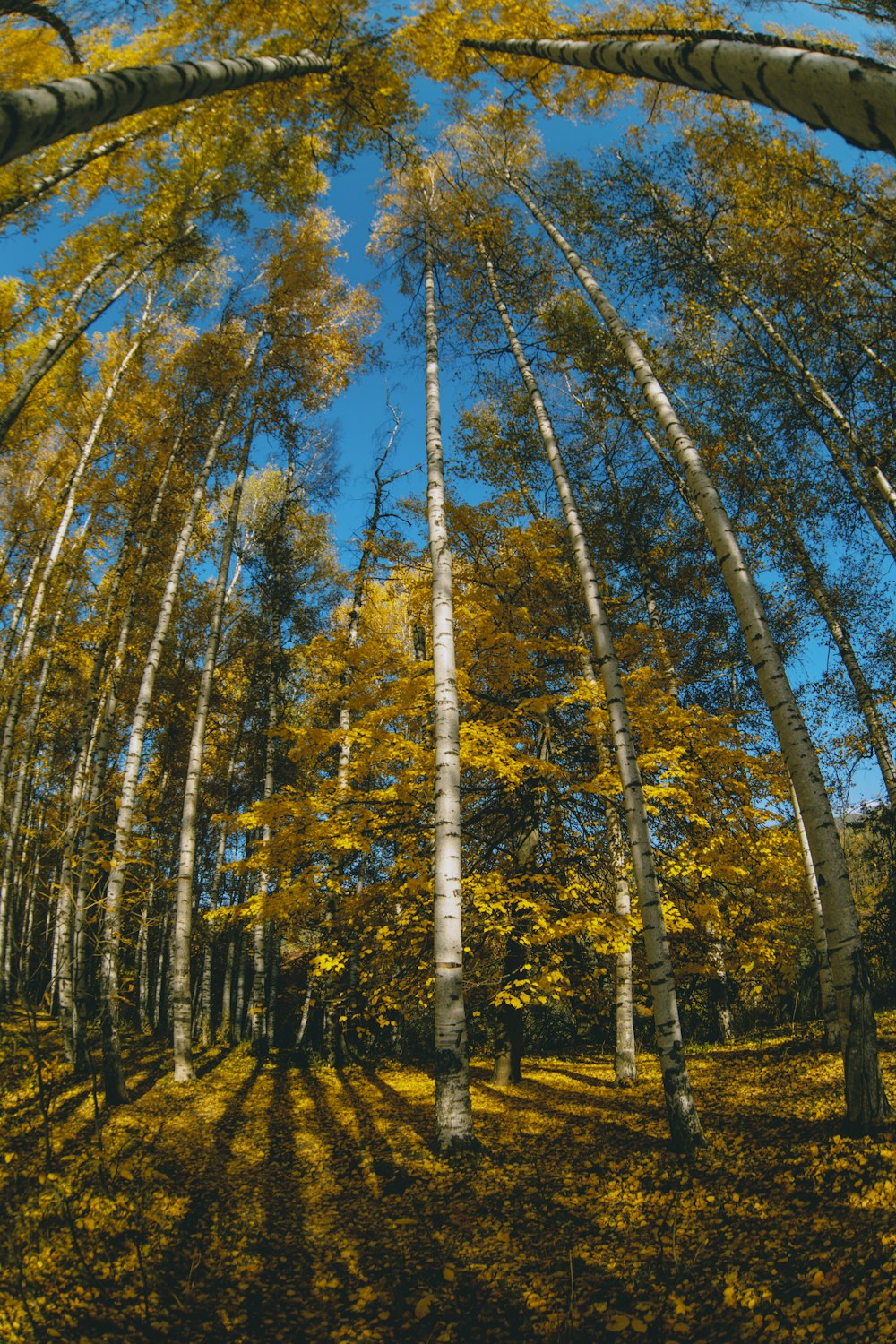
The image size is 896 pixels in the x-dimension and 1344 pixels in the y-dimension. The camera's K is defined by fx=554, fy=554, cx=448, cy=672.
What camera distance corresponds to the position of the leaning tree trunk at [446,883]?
4.71 meters

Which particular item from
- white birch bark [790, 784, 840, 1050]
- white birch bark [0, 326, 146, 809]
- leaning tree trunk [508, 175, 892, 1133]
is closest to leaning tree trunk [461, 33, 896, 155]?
leaning tree trunk [508, 175, 892, 1133]

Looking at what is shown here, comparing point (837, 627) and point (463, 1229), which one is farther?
point (837, 627)

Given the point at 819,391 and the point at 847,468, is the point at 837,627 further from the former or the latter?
the point at 819,391

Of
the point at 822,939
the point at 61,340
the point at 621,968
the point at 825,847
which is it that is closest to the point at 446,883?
the point at 825,847

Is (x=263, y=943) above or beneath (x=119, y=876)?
beneath

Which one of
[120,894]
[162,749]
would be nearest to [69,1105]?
[120,894]

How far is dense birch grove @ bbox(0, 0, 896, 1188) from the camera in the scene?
501 cm

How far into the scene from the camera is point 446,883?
5016mm

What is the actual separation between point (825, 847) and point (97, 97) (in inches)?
232

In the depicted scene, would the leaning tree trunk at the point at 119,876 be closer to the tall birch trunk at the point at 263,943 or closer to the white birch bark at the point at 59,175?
the tall birch trunk at the point at 263,943

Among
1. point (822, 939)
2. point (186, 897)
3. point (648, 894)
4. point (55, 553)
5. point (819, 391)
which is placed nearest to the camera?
point (648, 894)

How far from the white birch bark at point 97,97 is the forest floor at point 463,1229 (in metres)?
4.54

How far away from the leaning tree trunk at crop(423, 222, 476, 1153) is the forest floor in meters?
0.37

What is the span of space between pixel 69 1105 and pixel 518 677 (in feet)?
25.6
